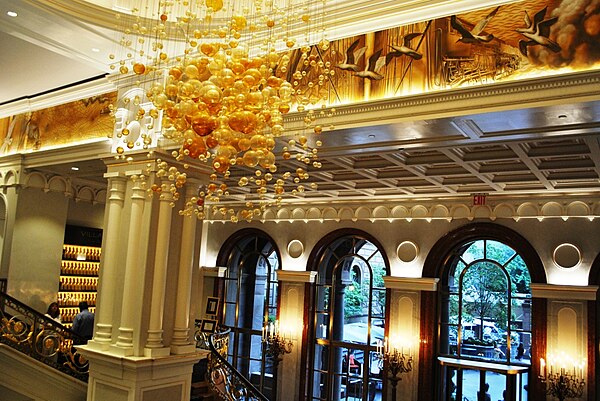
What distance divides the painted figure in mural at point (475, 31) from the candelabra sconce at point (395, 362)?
9475 mm

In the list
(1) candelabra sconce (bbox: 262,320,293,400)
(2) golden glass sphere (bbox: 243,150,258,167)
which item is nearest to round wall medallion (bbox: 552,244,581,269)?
(1) candelabra sconce (bbox: 262,320,293,400)

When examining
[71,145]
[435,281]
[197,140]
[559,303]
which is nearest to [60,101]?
[71,145]

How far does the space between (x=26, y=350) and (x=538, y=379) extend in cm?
1011

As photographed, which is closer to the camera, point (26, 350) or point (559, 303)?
point (26, 350)

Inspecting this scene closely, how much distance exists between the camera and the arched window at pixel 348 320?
1523cm

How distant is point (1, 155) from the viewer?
40.0ft

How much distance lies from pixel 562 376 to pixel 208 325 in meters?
8.96

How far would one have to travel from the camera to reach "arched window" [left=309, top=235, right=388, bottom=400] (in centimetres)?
1523

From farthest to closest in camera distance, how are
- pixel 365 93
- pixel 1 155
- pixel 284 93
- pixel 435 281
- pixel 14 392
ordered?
pixel 435 281 → pixel 1 155 → pixel 14 392 → pixel 365 93 → pixel 284 93

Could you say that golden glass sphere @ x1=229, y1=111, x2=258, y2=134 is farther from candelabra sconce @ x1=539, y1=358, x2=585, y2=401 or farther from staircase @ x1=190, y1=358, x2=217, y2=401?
candelabra sconce @ x1=539, y1=358, x2=585, y2=401

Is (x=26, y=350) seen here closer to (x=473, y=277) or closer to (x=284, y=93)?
(x=284, y=93)

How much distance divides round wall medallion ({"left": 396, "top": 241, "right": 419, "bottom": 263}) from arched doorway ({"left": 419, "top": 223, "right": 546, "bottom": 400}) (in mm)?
422

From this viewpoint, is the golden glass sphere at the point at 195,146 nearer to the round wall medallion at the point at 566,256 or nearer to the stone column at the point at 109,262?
the stone column at the point at 109,262

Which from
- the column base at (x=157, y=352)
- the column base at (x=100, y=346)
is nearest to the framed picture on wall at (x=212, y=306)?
the column base at (x=100, y=346)
